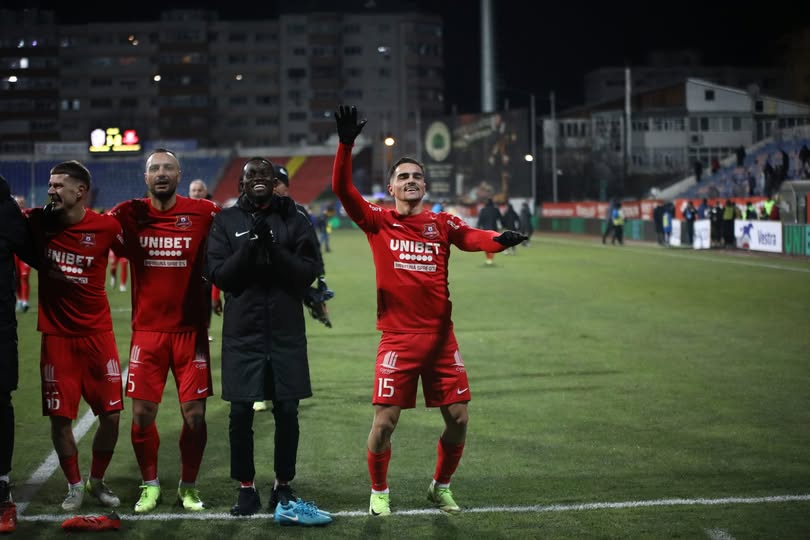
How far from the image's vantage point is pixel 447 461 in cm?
630

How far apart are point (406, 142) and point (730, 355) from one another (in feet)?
334

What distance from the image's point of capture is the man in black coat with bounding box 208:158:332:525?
6000 millimetres

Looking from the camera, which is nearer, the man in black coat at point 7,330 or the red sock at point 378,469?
the man in black coat at point 7,330

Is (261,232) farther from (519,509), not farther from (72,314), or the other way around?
(519,509)

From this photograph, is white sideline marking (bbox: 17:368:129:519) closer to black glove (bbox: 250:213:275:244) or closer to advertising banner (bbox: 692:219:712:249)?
black glove (bbox: 250:213:275:244)

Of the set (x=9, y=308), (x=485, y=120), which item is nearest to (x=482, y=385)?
(x=9, y=308)

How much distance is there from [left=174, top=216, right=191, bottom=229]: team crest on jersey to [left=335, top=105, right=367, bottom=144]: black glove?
1099 mm

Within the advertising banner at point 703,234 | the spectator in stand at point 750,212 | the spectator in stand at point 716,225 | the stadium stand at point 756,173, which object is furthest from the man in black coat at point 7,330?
the stadium stand at point 756,173

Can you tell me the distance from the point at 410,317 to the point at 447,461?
894mm

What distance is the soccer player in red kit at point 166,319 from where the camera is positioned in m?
6.30

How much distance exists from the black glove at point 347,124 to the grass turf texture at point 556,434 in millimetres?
2209

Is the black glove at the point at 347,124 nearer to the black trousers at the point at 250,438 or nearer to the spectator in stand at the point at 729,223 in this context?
the black trousers at the point at 250,438

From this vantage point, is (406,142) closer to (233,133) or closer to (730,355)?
(233,133)

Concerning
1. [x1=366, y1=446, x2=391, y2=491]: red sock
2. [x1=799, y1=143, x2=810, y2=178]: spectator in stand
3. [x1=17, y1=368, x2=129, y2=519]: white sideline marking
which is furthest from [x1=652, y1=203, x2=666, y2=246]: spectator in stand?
[x1=366, y1=446, x2=391, y2=491]: red sock
